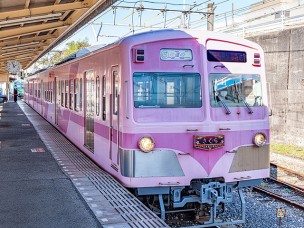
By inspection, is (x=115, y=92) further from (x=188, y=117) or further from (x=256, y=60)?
(x=256, y=60)

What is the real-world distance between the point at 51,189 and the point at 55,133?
8.14 meters

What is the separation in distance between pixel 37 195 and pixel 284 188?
238 inches

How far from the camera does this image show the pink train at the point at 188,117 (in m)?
5.95

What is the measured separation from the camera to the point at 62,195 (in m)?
6.14

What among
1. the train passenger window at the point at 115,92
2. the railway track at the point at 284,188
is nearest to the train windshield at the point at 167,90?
the train passenger window at the point at 115,92

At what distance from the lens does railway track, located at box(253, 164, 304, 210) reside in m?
8.74

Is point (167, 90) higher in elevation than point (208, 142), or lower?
higher

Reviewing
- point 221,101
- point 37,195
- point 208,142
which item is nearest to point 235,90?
point 221,101

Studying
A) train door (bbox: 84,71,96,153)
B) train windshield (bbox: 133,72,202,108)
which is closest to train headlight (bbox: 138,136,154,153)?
train windshield (bbox: 133,72,202,108)

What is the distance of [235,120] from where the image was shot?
6363mm

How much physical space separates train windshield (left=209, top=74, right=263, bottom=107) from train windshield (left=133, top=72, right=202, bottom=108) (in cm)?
27

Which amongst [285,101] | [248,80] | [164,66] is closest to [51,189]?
[164,66]

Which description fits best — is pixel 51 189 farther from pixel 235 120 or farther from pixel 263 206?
pixel 263 206

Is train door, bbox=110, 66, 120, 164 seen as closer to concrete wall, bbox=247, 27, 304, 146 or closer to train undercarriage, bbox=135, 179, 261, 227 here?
train undercarriage, bbox=135, 179, 261, 227
